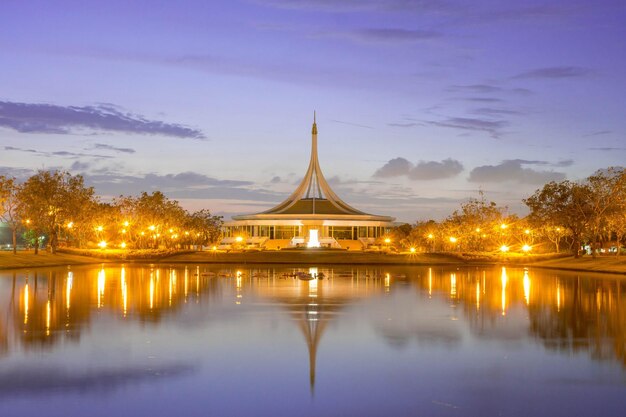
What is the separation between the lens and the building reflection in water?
1747cm

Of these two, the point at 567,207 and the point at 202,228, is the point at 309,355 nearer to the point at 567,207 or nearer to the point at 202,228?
the point at 567,207

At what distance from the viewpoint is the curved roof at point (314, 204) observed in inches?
4675

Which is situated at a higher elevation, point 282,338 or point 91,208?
point 91,208

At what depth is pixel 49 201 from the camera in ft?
210

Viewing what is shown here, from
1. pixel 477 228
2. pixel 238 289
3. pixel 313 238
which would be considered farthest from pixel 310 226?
pixel 238 289

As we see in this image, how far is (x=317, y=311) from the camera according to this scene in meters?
22.9

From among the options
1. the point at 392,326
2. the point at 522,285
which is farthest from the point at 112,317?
the point at 522,285

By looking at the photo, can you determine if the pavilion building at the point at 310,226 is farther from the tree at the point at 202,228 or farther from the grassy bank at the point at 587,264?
the grassy bank at the point at 587,264

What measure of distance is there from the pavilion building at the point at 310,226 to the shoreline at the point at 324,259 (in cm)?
4322

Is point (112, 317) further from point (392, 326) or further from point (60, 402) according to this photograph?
point (60, 402)

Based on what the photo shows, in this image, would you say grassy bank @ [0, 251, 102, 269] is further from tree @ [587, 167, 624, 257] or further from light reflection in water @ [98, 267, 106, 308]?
tree @ [587, 167, 624, 257]

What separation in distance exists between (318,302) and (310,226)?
300ft

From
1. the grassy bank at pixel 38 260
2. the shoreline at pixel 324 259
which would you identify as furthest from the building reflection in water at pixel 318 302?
the shoreline at pixel 324 259

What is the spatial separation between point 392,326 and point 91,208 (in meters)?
56.2
